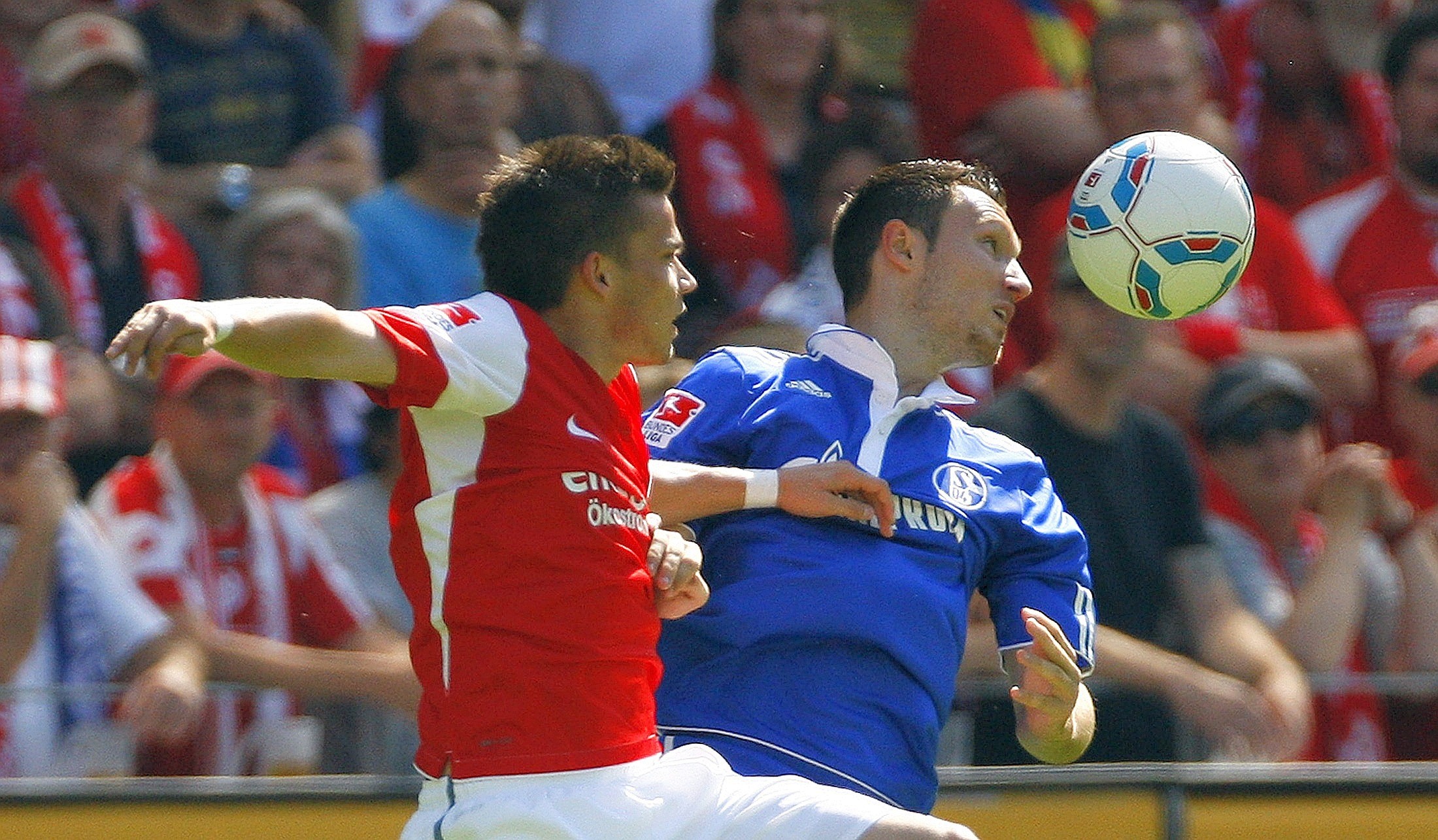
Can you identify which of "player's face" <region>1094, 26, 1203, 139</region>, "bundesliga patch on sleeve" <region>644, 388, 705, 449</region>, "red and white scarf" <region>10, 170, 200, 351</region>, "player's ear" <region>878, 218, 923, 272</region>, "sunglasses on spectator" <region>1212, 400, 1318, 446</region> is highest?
"player's face" <region>1094, 26, 1203, 139</region>

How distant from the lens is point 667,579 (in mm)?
4043

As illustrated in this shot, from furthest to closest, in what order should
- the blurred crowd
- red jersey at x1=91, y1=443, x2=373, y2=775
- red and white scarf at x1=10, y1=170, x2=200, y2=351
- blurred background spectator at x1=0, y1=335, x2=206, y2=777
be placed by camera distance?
red and white scarf at x1=10, y1=170, x2=200, y2=351 → red jersey at x1=91, y1=443, x2=373, y2=775 → the blurred crowd → blurred background spectator at x1=0, y1=335, x2=206, y2=777

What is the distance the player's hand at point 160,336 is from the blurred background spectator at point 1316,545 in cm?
400

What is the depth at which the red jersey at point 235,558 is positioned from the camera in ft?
20.1

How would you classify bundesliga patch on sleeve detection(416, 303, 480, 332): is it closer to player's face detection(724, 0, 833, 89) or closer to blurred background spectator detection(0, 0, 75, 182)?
blurred background spectator detection(0, 0, 75, 182)

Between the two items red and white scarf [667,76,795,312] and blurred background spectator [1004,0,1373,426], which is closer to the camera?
blurred background spectator [1004,0,1373,426]

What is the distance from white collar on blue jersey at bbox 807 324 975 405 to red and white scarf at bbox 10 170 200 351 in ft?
10.5

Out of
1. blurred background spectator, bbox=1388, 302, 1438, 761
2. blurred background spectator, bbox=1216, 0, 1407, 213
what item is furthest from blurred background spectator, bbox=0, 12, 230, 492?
blurred background spectator, bbox=1216, 0, 1407, 213

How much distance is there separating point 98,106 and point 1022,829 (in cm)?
395

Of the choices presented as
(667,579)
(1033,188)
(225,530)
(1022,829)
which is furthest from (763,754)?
(1033,188)

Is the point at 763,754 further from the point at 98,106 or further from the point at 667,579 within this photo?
the point at 98,106

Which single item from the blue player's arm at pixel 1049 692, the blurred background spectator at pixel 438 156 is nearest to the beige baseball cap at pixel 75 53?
the blurred background spectator at pixel 438 156

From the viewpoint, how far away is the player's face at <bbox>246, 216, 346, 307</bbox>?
7004mm

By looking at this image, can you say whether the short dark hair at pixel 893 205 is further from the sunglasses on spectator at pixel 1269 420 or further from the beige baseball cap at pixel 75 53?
the beige baseball cap at pixel 75 53
